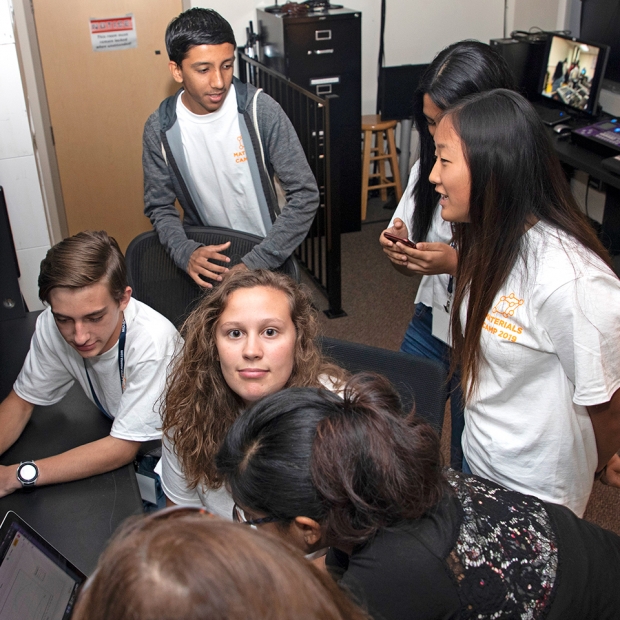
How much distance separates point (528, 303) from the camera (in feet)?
4.05

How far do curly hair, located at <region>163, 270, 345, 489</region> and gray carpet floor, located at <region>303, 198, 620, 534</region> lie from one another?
131 centimetres

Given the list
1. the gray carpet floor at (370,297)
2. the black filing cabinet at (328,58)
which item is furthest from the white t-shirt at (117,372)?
the black filing cabinet at (328,58)

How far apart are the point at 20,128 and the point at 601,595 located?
2.55 metres

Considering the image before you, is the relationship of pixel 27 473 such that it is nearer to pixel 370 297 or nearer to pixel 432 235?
pixel 432 235

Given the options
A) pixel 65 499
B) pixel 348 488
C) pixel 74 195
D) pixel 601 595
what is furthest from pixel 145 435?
pixel 74 195

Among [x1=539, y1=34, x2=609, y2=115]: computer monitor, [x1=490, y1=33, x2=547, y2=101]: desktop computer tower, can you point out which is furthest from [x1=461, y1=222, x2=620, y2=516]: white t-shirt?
[x1=490, y1=33, x2=547, y2=101]: desktop computer tower

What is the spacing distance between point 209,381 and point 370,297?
236cm

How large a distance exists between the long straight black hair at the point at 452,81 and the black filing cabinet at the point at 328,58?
2.30m

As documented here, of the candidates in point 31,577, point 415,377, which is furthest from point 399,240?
point 31,577

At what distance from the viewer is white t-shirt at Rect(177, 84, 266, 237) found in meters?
2.20

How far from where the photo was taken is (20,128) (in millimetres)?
2676

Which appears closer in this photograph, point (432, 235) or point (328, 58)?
point (432, 235)

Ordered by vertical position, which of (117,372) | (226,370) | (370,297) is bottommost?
(370,297)

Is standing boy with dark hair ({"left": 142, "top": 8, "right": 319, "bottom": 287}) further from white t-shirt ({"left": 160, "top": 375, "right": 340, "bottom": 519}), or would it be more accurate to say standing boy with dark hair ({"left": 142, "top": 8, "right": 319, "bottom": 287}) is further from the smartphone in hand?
white t-shirt ({"left": 160, "top": 375, "right": 340, "bottom": 519})
